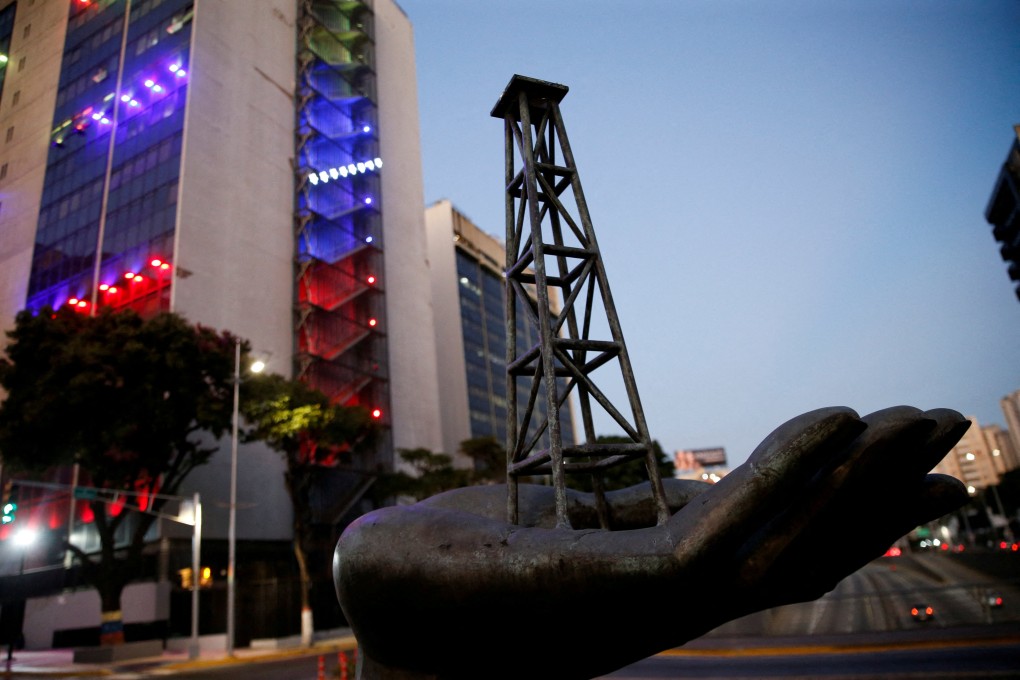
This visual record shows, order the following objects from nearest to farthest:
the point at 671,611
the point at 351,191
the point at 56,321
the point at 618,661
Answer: the point at 671,611, the point at 618,661, the point at 56,321, the point at 351,191

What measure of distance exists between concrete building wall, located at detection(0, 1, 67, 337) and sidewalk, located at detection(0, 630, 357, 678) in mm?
28967

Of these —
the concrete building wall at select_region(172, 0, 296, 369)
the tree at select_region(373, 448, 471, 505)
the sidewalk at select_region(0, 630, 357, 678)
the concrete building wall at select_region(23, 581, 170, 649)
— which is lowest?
the sidewalk at select_region(0, 630, 357, 678)

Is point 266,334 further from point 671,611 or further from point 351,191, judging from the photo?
point 671,611

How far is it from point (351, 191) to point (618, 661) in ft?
192

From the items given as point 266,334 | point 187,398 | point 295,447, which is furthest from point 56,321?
point 266,334

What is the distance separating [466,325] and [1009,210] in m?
68.5

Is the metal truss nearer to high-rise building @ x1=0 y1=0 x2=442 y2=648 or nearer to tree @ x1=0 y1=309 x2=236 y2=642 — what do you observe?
tree @ x1=0 y1=309 x2=236 y2=642

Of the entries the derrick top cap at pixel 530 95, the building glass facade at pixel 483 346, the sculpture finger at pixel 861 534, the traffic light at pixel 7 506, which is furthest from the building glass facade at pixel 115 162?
the building glass facade at pixel 483 346

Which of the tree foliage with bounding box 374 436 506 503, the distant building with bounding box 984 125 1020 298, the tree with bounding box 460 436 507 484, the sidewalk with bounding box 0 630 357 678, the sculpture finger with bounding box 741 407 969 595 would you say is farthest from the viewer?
the distant building with bounding box 984 125 1020 298

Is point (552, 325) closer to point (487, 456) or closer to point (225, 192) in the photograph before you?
point (487, 456)

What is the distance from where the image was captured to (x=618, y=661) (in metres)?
4.44

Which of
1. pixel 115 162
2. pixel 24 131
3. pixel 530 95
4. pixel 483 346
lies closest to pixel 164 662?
pixel 530 95

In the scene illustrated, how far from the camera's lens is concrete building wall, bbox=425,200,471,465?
83.4 metres

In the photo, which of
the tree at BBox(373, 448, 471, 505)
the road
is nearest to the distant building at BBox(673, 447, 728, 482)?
the tree at BBox(373, 448, 471, 505)
